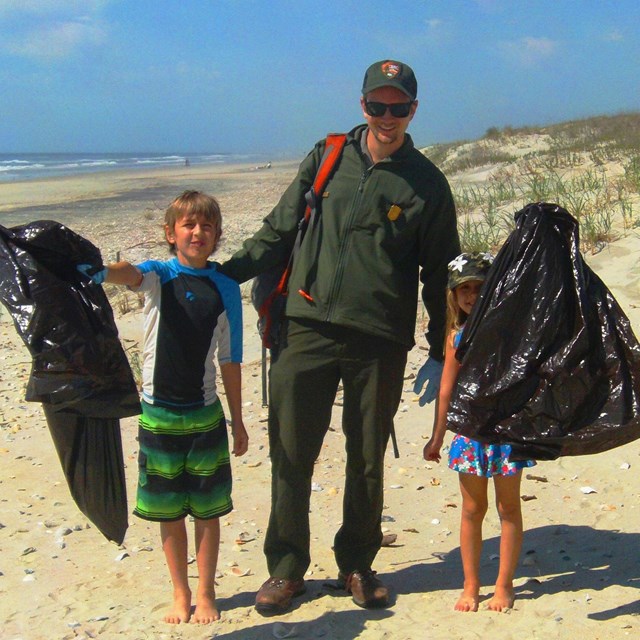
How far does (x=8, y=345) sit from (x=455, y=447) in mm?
6493

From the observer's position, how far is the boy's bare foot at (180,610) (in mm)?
3744

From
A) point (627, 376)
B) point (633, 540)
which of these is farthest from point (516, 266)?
point (633, 540)

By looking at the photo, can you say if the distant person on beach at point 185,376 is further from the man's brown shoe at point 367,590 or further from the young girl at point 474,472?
the young girl at point 474,472

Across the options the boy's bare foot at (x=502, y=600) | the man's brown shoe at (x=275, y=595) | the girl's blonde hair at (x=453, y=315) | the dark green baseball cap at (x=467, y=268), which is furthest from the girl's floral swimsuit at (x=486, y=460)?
the man's brown shoe at (x=275, y=595)

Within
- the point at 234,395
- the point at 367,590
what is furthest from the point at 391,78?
the point at 367,590

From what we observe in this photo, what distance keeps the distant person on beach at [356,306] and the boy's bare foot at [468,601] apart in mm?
359

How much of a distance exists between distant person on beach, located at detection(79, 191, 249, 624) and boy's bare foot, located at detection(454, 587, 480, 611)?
1085 mm

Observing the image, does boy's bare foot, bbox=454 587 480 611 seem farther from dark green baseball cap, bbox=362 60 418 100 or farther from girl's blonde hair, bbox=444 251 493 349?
dark green baseball cap, bbox=362 60 418 100

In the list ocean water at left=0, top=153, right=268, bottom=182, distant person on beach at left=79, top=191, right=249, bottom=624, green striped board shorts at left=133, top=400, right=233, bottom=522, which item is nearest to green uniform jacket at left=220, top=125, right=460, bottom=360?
distant person on beach at left=79, top=191, right=249, bottom=624

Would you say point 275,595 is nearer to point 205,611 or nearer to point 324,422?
point 205,611

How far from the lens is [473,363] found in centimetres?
347

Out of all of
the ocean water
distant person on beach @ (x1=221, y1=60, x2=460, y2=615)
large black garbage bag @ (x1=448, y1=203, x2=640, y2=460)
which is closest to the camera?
large black garbage bag @ (x1=448, y1=203, x2=640, y2=460)

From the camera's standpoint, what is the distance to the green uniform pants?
3760mm

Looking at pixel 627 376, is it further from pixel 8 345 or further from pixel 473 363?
pixel 8 345
